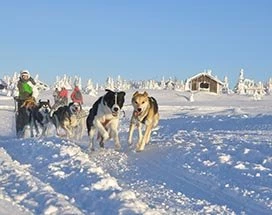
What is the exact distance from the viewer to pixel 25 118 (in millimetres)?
14297

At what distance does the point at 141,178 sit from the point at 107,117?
113 inches

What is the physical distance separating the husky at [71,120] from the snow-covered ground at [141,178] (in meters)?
2.20

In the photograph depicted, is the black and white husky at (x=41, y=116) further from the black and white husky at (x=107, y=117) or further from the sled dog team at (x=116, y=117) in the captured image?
the black and white husky at (x=107, y=117)

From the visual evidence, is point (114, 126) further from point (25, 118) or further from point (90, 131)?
point (25, 118)

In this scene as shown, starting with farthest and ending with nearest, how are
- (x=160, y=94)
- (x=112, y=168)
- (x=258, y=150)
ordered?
(x=160, y=94) < (x=258, y=150) < (x=112, y=168)

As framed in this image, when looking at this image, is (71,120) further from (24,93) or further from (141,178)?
(141,178)

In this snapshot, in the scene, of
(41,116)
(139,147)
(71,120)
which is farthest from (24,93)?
(139,147)

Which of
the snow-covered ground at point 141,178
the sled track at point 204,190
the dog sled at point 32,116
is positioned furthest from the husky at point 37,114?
the sled track at point 204,190

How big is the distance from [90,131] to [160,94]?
39.2 m

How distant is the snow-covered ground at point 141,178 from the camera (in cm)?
605

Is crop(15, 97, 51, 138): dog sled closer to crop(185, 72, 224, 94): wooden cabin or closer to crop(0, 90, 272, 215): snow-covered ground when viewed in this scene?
crop(0, 90, 272, 215): snow-covered ground

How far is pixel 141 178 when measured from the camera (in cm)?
777

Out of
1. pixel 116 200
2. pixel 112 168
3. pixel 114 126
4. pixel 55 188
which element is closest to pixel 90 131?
pixel 114 126

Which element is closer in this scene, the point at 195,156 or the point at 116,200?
the point at 116,200
